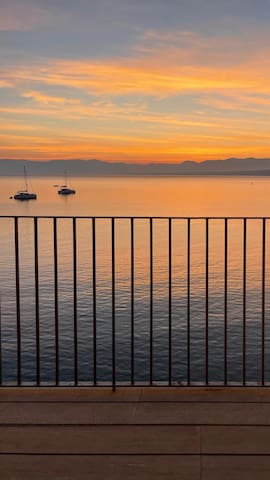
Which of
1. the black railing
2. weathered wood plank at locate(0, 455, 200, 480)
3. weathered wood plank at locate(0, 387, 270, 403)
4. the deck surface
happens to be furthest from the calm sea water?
weathered wood plank at locate(0, 455, 200, 480)

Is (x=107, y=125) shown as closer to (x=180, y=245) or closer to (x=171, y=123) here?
(x=171, y=123)

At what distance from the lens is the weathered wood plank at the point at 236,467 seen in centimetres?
226

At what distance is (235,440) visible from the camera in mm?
2545

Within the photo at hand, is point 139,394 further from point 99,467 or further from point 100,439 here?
point 99,467

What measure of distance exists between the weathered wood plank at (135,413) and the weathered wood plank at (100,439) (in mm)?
69

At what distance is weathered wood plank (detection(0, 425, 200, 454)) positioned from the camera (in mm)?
2469

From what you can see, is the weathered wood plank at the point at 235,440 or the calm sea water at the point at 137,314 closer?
the weathered wood plank at the point at 235,440

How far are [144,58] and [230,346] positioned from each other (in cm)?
905

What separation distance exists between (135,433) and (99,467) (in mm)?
320

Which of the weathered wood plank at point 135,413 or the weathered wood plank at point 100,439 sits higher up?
the weathered wood plank at point 135,413

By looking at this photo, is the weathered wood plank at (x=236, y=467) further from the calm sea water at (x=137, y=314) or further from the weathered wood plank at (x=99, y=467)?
the calm sea water at (x=137, y=314)

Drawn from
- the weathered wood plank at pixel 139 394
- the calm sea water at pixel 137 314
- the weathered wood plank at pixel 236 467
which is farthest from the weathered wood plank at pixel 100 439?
the calm sea water at pixel 137 314

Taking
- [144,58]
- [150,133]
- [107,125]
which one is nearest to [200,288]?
[144,58]

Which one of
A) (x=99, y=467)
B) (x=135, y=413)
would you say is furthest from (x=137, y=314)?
(x=99, y=467)
